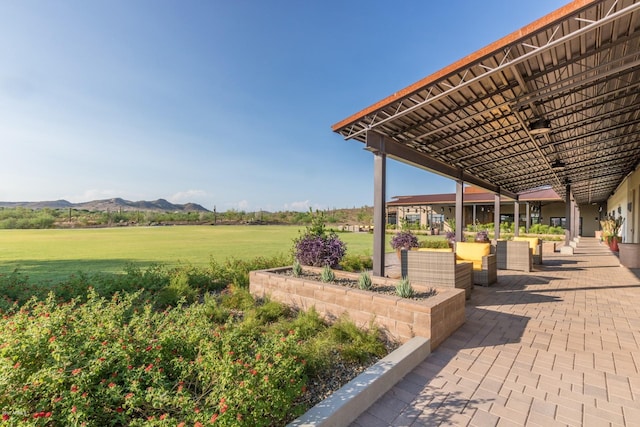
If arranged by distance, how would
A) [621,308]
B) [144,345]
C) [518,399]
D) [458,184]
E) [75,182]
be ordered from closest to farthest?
[144,345], [518,399], [621,308], [458,184], [75,182]

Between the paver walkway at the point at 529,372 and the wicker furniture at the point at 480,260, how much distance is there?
4.08 feet

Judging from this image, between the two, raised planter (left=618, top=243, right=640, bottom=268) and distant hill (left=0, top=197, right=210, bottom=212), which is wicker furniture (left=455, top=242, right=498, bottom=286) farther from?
distant hill (left=0, top=197, right=210, bottom=212)

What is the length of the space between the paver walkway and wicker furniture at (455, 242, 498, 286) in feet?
4.08

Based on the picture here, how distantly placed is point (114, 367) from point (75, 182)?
21.4 meters

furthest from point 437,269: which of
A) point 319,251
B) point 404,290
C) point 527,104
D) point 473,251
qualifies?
point 527,104

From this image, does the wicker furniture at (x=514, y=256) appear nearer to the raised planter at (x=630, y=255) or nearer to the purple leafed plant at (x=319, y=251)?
the raised planter at (x=630, y=255)

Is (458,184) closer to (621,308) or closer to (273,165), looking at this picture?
(621,308)

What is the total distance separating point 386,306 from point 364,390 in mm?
1361

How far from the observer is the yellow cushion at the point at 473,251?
6678mm

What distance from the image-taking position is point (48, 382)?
64.1 inches

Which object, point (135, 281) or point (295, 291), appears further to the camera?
point (135, 281)

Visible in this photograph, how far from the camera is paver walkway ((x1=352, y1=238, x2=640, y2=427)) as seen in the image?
215 cm

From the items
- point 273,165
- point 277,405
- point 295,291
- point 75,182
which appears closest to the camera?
point 277,405

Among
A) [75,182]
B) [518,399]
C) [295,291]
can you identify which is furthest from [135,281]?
[75,182]
